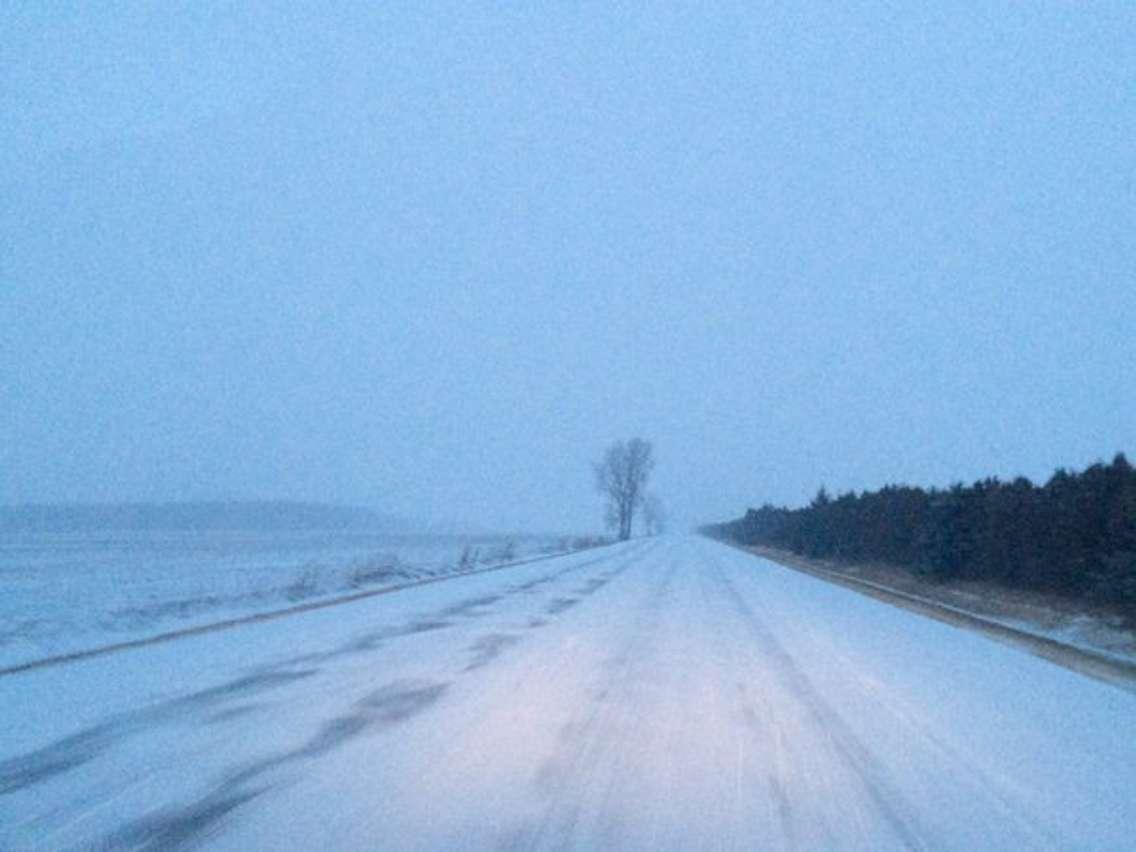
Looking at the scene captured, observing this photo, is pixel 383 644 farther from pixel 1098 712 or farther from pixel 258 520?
pixel 258 520

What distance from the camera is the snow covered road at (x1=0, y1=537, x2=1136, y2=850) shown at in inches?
220

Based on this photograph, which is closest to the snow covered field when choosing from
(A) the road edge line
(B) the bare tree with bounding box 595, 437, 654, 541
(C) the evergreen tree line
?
(A) the road edge line

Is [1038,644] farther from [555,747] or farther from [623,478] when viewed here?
[623,478]

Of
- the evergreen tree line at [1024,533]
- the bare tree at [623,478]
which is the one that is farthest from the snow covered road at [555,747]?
the bare tree at [623,478]

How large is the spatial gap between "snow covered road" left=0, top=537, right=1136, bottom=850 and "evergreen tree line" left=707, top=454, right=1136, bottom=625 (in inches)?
268

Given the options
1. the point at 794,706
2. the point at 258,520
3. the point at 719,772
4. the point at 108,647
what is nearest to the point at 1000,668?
the point at 794,706

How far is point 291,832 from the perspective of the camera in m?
5.34

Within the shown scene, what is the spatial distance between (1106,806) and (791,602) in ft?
59.2

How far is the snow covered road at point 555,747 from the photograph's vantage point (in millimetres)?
5582

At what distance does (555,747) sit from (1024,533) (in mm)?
21583

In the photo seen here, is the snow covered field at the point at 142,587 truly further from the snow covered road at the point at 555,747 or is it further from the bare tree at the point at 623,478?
the bare tree at the point at 623,478

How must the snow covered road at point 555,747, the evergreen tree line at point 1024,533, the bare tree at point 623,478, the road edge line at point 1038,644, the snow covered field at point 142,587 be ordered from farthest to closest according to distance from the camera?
the bare tree at point 623,478 < the evergreen tree line at point 1024,533 < the snow covered field at point 142,587 < the road edge line at point 1038,644 < the snow covered road at point 555,747

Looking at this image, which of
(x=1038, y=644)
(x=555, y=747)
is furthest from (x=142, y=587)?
(x=1038, y=644)

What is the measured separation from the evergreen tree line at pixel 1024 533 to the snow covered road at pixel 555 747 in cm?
682
